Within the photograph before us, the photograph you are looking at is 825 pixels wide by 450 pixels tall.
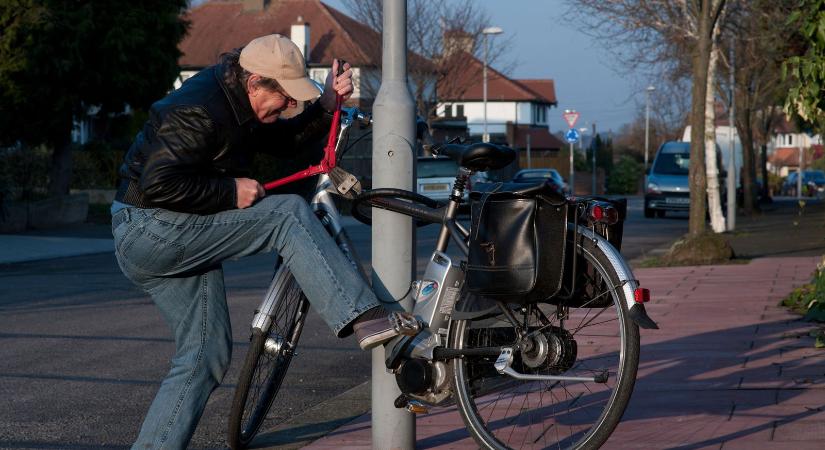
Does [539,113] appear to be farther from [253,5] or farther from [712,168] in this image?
[712,168]

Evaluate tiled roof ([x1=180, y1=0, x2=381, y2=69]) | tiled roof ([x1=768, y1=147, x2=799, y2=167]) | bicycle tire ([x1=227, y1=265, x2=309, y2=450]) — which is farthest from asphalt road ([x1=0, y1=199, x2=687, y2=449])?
tiled roof ([x1=768, y1=147, x2=799, y2=167])

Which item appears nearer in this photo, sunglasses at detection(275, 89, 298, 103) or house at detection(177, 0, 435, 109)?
sunglasses at detection(275, 89, 298, 103)

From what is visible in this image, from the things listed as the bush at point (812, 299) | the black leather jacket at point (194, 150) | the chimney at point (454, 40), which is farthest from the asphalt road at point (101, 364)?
the chimney at point (454, 40)

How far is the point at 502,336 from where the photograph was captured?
4.48 metres

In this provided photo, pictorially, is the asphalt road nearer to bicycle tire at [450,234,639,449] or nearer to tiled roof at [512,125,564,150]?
bicycle tire at [450,234,639,449]

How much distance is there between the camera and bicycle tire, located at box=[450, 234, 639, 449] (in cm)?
408

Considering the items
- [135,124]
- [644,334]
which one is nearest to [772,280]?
[644,334]

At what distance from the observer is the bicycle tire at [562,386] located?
13.4 feet

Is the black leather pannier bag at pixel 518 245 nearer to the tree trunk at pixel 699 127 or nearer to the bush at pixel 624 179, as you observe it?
the tree trunk at pixel 699 127

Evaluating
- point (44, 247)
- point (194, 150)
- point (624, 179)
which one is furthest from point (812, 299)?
point (624, 179)

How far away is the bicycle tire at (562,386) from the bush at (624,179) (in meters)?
69.3

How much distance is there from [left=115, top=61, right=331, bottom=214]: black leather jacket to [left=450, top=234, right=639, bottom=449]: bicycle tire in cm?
99

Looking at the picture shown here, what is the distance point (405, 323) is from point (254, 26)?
206 feet

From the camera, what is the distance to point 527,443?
4781 mm
